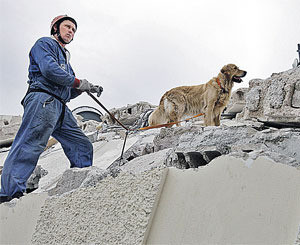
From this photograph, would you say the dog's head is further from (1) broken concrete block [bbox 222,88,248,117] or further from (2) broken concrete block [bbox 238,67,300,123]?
(1) broken concrete block [bbox 222,88,248,117]

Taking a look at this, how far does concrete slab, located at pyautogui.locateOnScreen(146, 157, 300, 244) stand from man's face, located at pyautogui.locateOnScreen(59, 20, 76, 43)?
1.45 meters

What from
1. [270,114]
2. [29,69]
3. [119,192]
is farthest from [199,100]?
[119,192]

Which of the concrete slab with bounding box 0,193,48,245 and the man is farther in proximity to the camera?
the man

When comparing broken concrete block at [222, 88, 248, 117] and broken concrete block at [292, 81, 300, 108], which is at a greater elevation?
broken concrete block at [292, 81, 300, 108]

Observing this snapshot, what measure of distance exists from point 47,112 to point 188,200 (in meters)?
1.17

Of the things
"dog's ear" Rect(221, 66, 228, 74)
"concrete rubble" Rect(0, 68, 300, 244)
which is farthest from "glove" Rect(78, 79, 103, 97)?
"dog's ear" Rect(221, 66, 228, 74)

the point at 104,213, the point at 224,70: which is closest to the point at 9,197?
the point at 104,213

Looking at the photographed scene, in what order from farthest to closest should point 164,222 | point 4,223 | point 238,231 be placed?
point 4,223
point 164,222
point 238,231

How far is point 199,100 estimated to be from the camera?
3.92m

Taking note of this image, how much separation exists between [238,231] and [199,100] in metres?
3.04

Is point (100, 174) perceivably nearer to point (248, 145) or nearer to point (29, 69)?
point (248, 145)

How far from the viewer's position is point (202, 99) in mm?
3873

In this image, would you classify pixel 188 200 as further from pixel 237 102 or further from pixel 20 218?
pixel 237 102

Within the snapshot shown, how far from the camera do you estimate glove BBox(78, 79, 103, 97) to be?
197 cm
